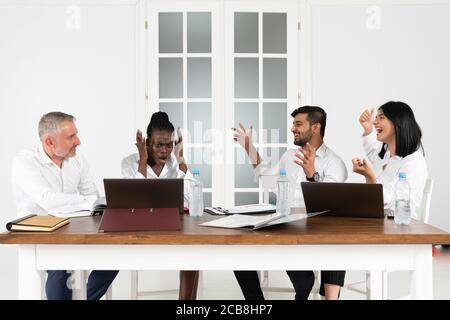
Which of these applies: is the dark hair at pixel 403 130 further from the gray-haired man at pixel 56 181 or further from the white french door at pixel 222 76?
the white french door at pixel 222 76

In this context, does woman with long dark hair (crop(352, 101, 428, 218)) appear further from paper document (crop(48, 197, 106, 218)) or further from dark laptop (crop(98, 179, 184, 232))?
paper document (crop(48, 197, 106, 218))

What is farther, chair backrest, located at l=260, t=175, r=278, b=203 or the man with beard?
chair backrest, located at l=260, t=175, r=278, b=203

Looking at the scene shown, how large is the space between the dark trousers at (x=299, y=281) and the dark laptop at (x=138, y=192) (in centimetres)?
70

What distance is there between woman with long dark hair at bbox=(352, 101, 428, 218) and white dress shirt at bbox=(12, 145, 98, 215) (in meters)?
1.59

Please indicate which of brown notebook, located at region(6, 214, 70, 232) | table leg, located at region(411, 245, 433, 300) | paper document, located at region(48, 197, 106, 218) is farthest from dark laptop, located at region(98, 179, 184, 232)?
table leg, located at region(411, 245, 433, 300)

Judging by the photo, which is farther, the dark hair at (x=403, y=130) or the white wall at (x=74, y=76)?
the white wall at (x=74, y=76)

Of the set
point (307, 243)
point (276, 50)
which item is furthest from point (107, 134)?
point (307, 243)

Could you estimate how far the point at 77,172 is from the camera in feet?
→ 10.3

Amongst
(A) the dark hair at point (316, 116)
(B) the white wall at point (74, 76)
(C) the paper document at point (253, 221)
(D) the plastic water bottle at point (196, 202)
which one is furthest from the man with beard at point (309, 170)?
(B) the white wall at point (74, 76)

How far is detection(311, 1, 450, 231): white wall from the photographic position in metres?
5.38

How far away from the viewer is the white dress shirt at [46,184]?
262 centimetres

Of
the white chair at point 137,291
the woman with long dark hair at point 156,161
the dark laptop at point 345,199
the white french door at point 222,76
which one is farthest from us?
the white french door at point 222,76

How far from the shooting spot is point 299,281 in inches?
103
